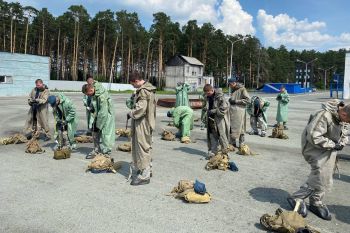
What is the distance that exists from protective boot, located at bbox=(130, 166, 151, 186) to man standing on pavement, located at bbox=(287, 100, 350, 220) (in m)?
2.78

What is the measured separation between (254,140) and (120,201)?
773 cm

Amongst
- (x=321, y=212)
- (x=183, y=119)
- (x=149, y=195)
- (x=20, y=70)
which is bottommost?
(x=149, y=195)

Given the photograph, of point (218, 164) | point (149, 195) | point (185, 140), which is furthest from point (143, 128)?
point (185, 140)

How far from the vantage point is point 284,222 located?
4.64 m

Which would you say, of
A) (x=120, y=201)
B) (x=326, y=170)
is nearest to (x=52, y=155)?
(x=120, y=201)

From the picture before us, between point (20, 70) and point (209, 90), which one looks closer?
point (209, 90)

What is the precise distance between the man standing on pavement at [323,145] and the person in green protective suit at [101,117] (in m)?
4.70

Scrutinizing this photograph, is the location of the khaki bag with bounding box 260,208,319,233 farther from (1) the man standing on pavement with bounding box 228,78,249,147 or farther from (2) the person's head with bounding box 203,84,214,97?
(1) the man standing on pavement with bounding box 228,78,249,147

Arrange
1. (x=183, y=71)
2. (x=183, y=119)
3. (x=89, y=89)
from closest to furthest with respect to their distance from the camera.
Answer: (x=89, y=89) < (x=183, y=119) < (x=183, y=71)

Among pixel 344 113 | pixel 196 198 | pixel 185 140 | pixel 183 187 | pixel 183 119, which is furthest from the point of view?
pixel 183 119

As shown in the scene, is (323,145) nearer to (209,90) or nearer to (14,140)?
(209,90)

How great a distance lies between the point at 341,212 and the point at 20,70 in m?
40.0

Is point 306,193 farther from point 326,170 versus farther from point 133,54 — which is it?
point 133,54

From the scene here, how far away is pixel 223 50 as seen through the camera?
8769 centimetres
